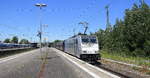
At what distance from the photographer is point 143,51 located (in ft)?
111

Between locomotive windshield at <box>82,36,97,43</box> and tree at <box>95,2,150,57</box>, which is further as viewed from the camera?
tree at <box>95,2,150,57</box>

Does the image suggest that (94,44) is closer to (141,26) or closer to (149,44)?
(149,44)

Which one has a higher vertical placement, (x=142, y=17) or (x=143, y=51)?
(x=142, y=17)

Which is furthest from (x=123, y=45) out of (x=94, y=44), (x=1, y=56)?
(x=1, y=56)

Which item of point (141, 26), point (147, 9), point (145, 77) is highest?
point (147, 9)

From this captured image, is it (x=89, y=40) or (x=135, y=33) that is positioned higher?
(x=135, y=33)

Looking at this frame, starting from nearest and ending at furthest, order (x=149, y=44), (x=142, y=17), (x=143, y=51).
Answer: (x=149, y=44) → (x=143, y=51) → (x=142, y=17)

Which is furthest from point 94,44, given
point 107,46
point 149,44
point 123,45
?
point 107,46

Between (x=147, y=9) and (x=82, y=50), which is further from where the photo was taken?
(x=147, y=9)

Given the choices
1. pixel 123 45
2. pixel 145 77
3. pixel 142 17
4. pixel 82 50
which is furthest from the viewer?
pixel 123 45

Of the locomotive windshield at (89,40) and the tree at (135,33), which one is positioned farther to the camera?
the tree at (135,33)

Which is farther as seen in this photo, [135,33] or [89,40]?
[135,33]

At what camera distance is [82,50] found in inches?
995

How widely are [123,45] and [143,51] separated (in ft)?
20.4
